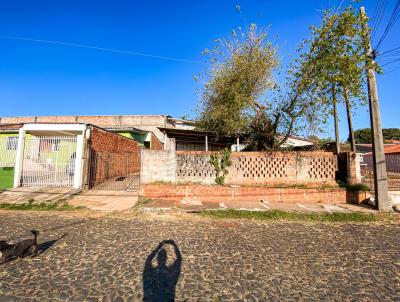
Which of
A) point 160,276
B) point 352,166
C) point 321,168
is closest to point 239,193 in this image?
point 321,168

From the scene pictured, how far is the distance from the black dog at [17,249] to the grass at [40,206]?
3.78 metres

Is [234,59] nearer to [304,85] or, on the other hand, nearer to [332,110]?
[304,85]

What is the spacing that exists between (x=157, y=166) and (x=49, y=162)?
5836 millimetres

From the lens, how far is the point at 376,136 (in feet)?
23.8

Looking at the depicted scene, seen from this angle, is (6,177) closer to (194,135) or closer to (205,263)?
(194,135)

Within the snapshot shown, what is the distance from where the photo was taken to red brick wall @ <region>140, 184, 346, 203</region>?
8.30 m

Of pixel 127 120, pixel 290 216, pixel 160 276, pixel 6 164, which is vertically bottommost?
pixel 160 276

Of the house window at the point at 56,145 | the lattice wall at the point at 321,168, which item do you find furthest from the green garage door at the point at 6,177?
the lattice wall at the point at 321,168

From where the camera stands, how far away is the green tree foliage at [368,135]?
47.8m

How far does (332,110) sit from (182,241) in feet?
24.4

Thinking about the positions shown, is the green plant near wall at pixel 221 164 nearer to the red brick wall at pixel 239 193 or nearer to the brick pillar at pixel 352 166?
the red brick wall at pixel 239 193

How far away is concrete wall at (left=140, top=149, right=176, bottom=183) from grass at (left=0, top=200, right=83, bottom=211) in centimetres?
261

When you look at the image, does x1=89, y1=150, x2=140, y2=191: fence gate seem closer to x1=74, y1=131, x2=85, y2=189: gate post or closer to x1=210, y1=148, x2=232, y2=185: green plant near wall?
x1=74, y1=131, x2=85, y2=189: gate post

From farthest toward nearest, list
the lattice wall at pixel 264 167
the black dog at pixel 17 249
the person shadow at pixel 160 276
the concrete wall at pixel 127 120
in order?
the concrete wall at pixel 127 120, the lattice wall at pixel 264 167, the black dog at pixel 17 249, the person shadow at pixel 160 276
